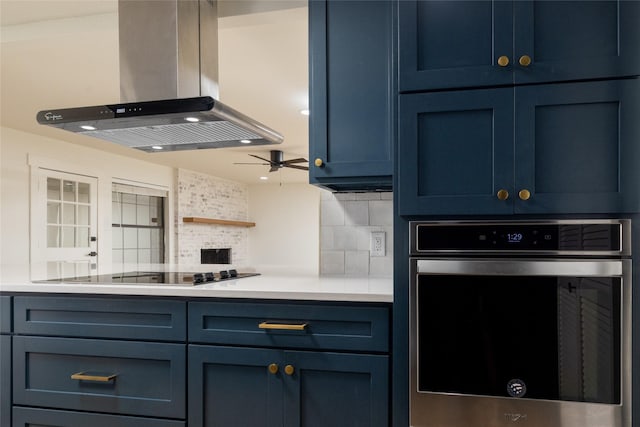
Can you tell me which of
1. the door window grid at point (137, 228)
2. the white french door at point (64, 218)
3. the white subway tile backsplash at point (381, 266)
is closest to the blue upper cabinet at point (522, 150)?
the white subway tile backsplash at point (381, 266)

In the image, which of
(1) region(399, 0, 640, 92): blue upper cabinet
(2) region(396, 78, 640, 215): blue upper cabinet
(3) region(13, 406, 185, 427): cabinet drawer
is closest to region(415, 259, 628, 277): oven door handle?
(2) region(396, 78, 640, 215): blue upper cabinet

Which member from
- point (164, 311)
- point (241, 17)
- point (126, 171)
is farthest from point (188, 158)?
point (164, 311)

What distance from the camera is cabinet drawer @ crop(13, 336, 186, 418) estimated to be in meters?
1.98

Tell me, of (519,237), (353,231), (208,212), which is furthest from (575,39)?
(208,212)

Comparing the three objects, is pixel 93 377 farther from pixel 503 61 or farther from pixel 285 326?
pixel 503 61

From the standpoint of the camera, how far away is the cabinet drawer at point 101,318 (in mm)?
1975

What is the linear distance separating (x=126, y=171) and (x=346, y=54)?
6000mm

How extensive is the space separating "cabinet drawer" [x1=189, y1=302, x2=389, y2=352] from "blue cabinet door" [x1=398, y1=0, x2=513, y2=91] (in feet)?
2.76

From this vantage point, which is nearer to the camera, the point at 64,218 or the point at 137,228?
the point at 64,218

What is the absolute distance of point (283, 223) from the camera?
11.2m

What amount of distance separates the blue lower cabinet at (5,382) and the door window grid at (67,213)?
166 inches

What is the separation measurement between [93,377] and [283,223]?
30.1 feet

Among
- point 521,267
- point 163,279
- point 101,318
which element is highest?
point 521,267

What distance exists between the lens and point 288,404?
6.10ft
